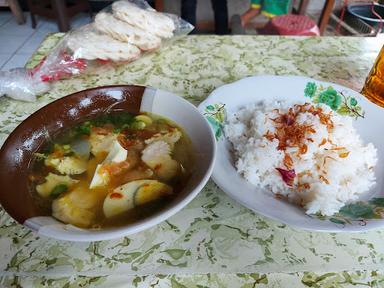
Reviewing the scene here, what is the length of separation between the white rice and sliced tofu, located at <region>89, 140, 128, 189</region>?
292 millimetres

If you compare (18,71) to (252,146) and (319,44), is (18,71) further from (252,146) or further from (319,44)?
(319,44)

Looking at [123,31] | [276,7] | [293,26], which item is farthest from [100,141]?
[276,7]

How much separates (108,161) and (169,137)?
0.17 m

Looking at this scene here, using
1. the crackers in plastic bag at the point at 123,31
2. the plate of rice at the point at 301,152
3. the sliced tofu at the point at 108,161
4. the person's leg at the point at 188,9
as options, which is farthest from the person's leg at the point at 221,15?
the sliced tofu at the point at 108,161

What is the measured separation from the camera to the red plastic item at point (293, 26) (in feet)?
7.82

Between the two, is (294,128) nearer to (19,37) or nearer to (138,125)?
(138,125)

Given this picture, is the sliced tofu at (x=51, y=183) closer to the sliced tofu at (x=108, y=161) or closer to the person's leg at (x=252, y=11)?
the sliced tofu at (x=108, y=161)

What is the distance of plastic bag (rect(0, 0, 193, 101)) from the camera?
1160mm

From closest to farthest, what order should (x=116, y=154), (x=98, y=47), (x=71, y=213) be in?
(x=71, y=213) → (x=116, y=154) → (x=98, y=47)

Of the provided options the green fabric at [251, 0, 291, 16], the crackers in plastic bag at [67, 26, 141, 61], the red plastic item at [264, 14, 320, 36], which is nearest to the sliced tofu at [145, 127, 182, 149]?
the crackers in plastic bag at [67, 26, 141, 61]

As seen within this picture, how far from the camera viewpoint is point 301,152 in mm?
797

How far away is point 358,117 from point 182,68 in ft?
2.27

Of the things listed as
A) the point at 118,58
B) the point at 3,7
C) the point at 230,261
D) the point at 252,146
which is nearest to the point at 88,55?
the point at 118,58

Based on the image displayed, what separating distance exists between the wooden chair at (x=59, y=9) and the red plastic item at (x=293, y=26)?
2559 mm
